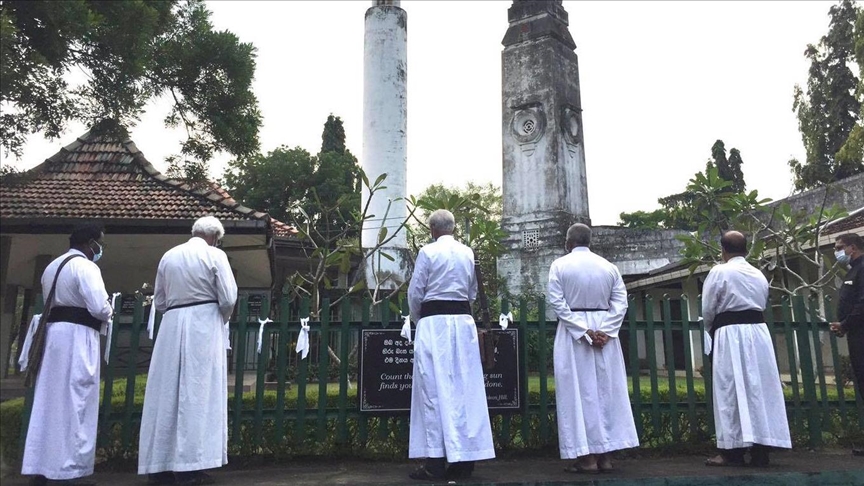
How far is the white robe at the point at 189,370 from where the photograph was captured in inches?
167

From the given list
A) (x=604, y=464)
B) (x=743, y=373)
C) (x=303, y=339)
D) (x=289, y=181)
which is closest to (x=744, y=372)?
(x=743, y=373)

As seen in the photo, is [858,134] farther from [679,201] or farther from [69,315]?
[679,201]

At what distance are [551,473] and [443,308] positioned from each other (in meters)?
1.45

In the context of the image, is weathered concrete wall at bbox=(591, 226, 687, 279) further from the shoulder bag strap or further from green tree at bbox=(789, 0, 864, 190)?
the shoulder bag strap

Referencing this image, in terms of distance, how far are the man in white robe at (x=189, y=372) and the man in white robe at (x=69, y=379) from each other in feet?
1.22

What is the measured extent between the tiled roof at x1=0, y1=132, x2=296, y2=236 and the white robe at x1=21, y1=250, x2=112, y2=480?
4.39m

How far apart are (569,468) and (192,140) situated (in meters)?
4.30

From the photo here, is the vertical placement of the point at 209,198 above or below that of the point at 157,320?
above

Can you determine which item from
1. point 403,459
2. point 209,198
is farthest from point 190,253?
point 209,198

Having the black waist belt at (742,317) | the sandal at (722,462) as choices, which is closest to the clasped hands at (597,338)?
the black waist belt at (742,317)

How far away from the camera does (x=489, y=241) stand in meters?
8.59

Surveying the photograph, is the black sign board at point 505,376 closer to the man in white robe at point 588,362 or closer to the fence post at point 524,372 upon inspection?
the fence post at point 524,372

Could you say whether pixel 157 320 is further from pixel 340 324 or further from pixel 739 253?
pixel 739 253

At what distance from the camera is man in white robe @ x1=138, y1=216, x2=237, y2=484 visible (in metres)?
4.25
